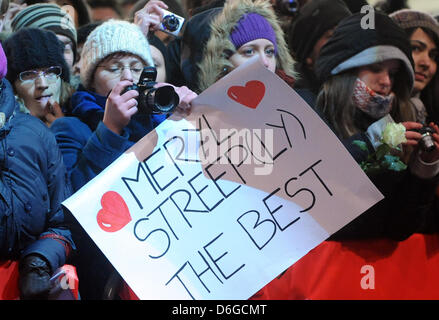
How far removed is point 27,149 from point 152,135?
0.38 metres

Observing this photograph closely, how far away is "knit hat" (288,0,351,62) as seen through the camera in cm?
258

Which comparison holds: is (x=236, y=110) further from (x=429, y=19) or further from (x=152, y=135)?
(x=429, y=19)

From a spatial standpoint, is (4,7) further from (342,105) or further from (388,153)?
(388,153)

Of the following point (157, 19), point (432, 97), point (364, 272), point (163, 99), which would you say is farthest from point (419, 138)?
point (157, 19)

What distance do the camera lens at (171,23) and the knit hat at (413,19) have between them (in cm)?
75

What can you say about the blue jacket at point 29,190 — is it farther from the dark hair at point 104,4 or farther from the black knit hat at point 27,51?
the dark hair at point 104,4

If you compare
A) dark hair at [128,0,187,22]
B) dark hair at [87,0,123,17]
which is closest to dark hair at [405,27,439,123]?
dark hair at [128,0,187,22]

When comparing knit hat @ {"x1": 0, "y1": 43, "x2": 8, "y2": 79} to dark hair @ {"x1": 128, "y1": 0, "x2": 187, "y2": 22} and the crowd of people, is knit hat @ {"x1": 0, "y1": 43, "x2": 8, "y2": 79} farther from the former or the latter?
dark hair @ {"x1": 128, "y1": 0, "x2": 187, "y2": 22}

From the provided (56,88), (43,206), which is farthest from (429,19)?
(43,206)

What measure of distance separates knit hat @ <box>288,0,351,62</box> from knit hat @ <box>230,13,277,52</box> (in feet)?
0.50

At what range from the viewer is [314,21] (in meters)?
2.60

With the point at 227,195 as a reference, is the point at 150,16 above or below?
above

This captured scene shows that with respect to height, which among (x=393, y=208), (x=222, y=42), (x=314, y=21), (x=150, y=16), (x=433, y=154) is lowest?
(x=393, y=208)

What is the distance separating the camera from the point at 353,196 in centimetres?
219
